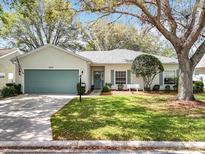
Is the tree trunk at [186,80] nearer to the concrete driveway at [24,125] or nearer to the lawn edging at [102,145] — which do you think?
the concrete driveway at [24,125]

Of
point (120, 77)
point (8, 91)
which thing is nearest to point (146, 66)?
point (120, 77)

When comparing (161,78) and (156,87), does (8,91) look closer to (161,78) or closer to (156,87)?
(156,87)

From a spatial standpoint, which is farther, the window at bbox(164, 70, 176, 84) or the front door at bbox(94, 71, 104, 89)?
the front door at bbox(94, 71, 104, 89)

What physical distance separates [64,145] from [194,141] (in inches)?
145

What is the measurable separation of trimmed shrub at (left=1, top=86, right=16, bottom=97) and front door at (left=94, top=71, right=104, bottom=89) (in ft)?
29.4

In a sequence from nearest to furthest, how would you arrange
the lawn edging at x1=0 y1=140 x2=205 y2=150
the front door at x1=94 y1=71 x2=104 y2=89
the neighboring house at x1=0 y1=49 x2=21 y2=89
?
the lawn edging at x1=0 y1=140 x2=205 y2=150
the neighboring house at x1=0 y1=49 x2=21 y2=89
the front door at x1=94 y1=71 x2=104 y2=89

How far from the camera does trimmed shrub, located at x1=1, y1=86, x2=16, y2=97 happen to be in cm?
2103

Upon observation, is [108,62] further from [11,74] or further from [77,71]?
[11,74]

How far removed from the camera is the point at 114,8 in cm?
1489

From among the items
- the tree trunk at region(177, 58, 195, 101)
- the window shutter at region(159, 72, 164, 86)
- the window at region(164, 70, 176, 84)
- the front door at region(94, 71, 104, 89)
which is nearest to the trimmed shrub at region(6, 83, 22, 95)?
the front door at region(94, 71, 104, 89)

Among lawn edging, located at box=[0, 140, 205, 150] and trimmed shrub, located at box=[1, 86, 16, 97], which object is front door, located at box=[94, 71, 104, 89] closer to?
trimmed shrub, located at box=[1, 86, 16, 97]

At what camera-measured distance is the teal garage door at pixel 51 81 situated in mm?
23438

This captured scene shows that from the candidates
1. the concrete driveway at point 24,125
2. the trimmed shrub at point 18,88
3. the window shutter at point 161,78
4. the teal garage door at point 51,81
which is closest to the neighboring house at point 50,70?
the teal garage door at point 51,81

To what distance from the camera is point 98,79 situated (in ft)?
91.9
